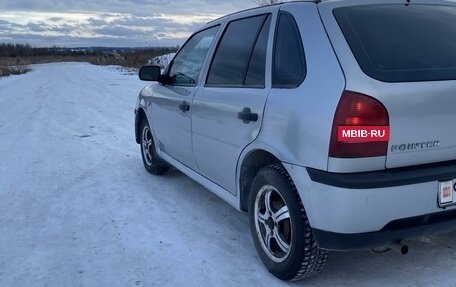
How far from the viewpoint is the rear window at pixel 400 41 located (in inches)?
110

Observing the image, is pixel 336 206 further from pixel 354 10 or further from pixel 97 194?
pixel 97 194

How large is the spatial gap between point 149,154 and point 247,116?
2808 mm

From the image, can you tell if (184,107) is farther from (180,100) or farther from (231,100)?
(231,100)

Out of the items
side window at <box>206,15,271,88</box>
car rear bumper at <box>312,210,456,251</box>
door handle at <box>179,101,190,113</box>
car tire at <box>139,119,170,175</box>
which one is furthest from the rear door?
car tire at <box>139,119,170,175</box>

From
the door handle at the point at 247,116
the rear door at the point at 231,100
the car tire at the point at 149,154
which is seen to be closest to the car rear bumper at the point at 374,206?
the door handle at the point at 247,116

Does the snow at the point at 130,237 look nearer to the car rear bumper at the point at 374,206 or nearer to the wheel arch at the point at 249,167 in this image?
the wheel arch at the point at 249,167

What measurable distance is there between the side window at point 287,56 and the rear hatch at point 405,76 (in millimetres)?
260

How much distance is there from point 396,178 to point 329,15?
3.44 feet

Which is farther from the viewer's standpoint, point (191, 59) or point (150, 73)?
point (150, 73)

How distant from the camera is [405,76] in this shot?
9.08 feet

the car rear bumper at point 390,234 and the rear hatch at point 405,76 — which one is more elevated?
the rear hatch at point 405,76

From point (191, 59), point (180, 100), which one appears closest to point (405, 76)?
point (180, 100)

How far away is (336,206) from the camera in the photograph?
2676mm

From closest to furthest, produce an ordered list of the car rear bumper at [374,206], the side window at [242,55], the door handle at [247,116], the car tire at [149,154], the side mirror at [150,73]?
the car rear bumper at [374,206] < the door handle at [247,116] < the side window at [242,55] < the side mirror at [150,73] < the car tire at [149,154]
